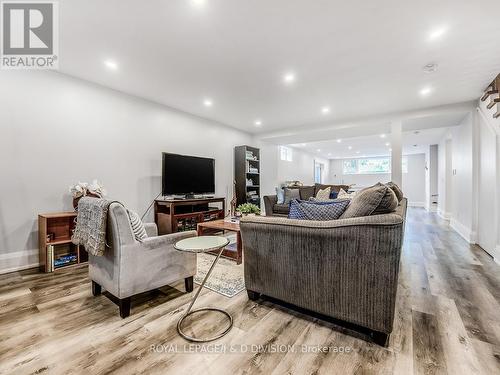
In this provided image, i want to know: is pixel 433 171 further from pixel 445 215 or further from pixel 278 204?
pixel 278 204

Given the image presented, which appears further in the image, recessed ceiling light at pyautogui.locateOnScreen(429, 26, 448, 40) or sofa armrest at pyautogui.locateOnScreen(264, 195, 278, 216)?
sofa armrest at pyautogui.locateOnScreen(264, 195, 278, 216)

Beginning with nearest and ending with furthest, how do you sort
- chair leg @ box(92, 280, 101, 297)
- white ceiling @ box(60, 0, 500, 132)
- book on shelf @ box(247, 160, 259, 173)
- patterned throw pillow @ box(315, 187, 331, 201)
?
white ceiling @ box(60, 0, 500, 132) < chair leg @ box(92, 280, 101, 297) < patterned throw pillow @ box(315, 187, 331, 201) < book on shelf @ box(247, 160, 259, 173)

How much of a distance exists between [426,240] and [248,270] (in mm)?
3862

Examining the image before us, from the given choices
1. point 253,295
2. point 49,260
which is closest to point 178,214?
point 49,260

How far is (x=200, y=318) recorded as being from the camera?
179 cm

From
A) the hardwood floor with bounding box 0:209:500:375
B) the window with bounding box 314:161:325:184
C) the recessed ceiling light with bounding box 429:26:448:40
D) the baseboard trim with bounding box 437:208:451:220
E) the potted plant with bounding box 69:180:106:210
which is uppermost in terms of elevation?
the recessed ceiling light with bounding box 429:26:448:40

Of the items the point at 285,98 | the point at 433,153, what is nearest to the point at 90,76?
the point at 285,98

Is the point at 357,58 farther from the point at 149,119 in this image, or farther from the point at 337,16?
the point at 149,119

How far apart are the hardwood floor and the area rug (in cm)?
13

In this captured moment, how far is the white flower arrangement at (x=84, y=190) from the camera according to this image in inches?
117

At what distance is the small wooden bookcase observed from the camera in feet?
8.87

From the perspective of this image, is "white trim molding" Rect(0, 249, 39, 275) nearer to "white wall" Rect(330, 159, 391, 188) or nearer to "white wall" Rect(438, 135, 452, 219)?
"white wall" Rect(438, 135, 452, 219)

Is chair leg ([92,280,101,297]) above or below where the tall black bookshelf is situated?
below

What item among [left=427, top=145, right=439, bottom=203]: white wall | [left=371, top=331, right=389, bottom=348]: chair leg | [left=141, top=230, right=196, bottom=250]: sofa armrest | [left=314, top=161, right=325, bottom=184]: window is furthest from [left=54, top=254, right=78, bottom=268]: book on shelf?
[left=314, top=161, right=325, bottom=184]: window
